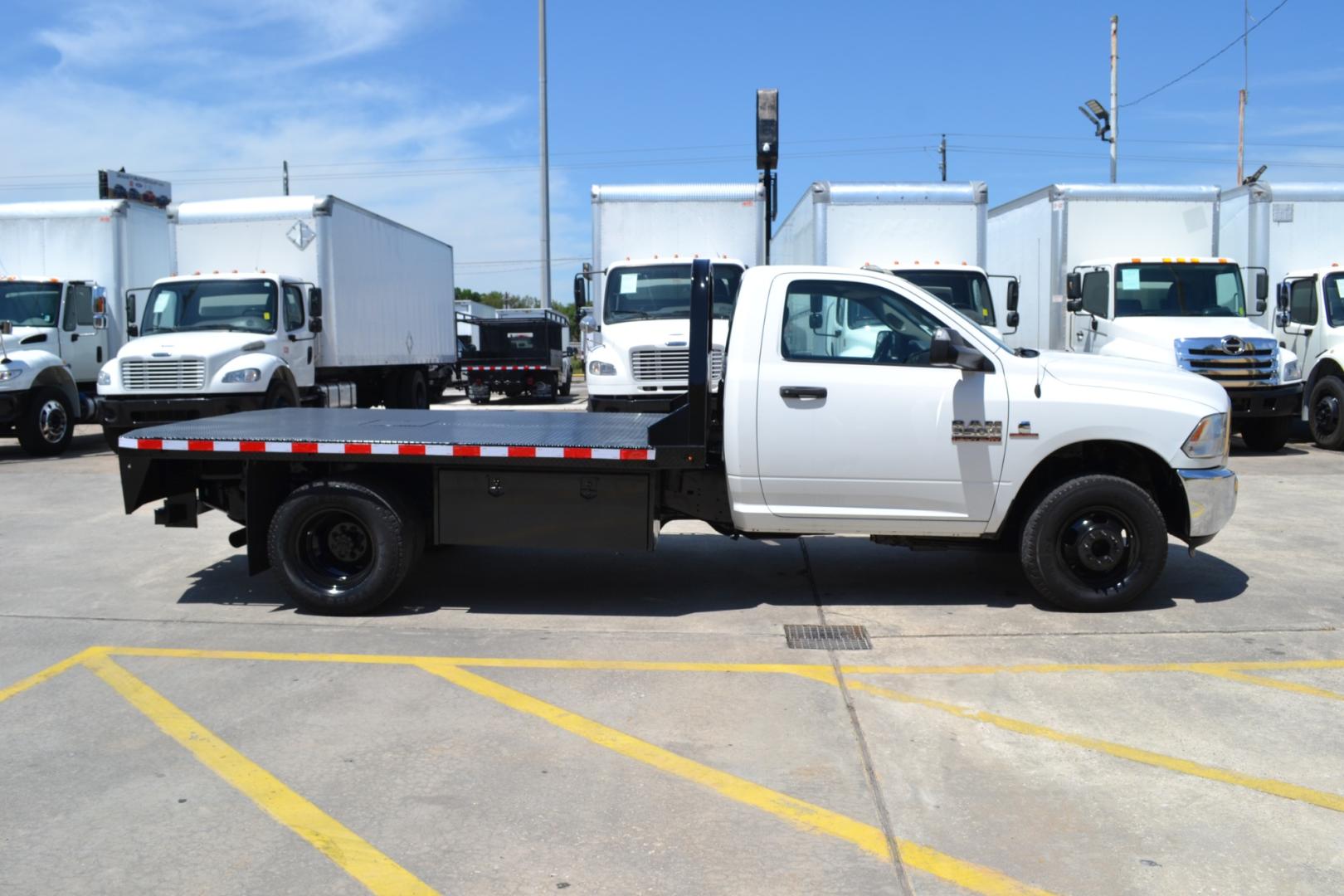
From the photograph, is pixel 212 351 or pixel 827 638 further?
pixel 212 351

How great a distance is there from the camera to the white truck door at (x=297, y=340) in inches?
618

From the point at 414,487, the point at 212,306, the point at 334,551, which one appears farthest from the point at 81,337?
the point at 414,487

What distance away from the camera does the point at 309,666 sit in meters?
5.97

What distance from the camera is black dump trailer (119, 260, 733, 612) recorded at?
670cm

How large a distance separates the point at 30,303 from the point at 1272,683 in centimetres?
1768

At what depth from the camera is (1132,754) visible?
15.3 ft

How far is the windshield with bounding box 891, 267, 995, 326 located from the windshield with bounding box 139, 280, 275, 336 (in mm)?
8615

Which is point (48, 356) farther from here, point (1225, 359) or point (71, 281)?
point (1225, 359)

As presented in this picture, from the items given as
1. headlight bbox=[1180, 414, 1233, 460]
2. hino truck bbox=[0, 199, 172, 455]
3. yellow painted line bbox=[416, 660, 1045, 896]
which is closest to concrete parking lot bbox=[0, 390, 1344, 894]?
yellow painted line bbox=[416, 660, 1045, 896]

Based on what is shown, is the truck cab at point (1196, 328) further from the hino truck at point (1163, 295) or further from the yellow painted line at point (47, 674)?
the yellow painted line at point (47, 674)

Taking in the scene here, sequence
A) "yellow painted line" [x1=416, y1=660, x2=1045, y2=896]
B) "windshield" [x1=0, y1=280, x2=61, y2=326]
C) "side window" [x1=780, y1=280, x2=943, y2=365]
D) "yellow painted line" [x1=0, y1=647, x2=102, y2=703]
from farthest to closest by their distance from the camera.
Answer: "windshield" [x1=0, y1=280, x2=61, y2=326] → "side window" [x1=780, y1=280, x2=943, y2=365] → "yellow painted line" [x1=0, y1=647, x2=102, y2=703] → "yellow painted line" [x1=416, y1=660, x2=1045, y2=896]

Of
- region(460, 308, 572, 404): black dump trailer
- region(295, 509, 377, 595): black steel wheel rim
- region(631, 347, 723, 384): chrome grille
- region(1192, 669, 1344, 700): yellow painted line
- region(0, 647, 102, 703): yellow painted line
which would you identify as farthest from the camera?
region(460, 308, 572, 404): black dump trailer

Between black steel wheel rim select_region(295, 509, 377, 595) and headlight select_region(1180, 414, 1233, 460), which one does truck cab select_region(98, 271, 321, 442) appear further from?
headlight select_region(1180, 414, 1233, 460)

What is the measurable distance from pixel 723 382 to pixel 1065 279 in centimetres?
1045
